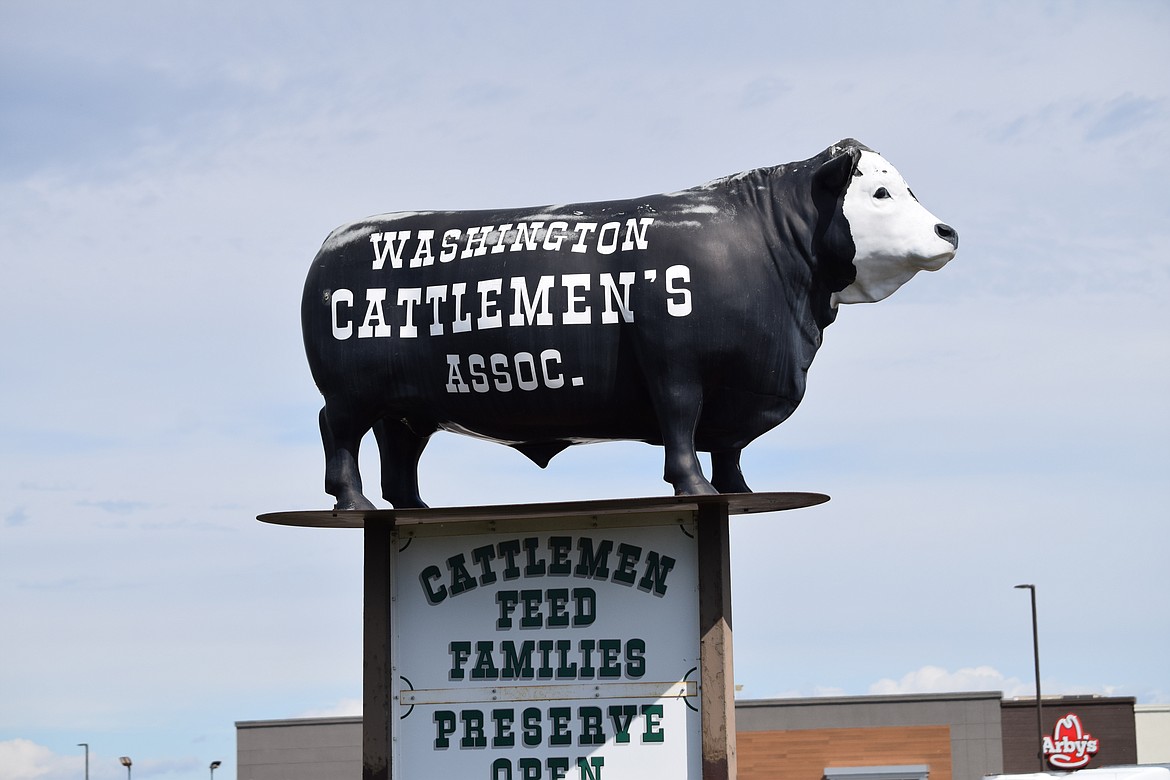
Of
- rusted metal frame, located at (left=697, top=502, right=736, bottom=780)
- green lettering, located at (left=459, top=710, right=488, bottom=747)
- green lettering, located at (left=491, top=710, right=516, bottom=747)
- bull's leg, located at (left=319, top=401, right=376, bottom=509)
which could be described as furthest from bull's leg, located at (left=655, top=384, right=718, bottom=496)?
bull's leg, located at (left=319, top=401, right=376, bottom=509)

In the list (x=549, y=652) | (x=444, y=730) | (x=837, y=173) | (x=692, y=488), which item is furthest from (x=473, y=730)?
(x=837, y=173)

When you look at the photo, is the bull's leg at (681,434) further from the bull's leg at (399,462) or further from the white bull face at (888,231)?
the bull's leg at (399,462)

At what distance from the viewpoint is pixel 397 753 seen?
11016 mm

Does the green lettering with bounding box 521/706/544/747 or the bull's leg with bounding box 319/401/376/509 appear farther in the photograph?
the bull's leg with bounding box 319/401/376/509

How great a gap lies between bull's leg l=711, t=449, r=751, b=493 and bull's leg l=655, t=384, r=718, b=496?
0.68 meters

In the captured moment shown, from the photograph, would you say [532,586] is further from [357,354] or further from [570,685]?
[357,354]

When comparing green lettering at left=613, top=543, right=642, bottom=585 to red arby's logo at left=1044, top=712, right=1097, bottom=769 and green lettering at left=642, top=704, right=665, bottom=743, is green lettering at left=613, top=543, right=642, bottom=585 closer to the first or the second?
green lettering at left=642, top=704, right=665, bottom=743

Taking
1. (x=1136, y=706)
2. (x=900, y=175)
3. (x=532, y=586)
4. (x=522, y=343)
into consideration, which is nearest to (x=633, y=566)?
(x=532, y=586)

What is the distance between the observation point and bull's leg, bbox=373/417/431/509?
11695 millimetres

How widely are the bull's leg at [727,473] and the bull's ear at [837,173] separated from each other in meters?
1.75

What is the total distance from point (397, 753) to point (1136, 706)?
43.7 metres

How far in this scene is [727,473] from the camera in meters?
11.2

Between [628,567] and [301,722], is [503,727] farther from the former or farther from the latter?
[301,722]

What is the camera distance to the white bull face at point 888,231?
422 inches
